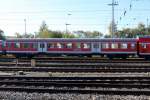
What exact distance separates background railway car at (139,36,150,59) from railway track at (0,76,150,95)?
20506 mm

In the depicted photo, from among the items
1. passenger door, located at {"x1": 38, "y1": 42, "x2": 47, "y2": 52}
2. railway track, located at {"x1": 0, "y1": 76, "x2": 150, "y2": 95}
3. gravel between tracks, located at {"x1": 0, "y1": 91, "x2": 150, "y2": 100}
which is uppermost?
passenger door, located at {"x1": 38, "y1": 42, "x2": 47, "y2": 52}

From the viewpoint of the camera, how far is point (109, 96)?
49.6 ft

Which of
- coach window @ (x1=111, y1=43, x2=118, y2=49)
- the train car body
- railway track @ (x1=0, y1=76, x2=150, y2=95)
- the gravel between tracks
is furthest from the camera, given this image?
coach window @ (x1=111, y1=43, x2=118, y2=49)

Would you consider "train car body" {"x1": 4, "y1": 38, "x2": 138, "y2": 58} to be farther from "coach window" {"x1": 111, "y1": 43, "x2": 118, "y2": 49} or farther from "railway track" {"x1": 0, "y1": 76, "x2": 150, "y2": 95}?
"railway track" {"x1": 0, "y1": 76, "x2": 150, "y2": 95}

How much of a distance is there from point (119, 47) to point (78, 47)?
16.5 feet

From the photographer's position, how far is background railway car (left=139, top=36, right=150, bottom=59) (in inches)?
1554

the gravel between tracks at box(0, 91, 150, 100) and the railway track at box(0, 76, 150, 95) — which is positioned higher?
the railway track at box(0, 76, 150, 95)

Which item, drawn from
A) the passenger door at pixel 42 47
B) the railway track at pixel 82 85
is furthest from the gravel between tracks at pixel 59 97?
the passenger door at pixel 42 47

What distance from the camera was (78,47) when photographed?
4247cm

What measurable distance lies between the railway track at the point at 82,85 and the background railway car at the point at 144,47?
20.5 m

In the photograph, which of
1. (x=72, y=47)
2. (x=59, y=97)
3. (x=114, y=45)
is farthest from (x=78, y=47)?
(x=59, y=97)

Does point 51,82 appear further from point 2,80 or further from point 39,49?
point 39,49

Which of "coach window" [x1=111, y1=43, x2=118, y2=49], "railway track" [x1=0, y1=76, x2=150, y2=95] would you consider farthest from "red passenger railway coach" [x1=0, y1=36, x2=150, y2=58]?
"railway track" [x1=0, y1=76, x2=150, y2=95]

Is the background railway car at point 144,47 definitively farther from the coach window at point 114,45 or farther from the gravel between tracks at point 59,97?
the gravel between tracks at point 59,97
